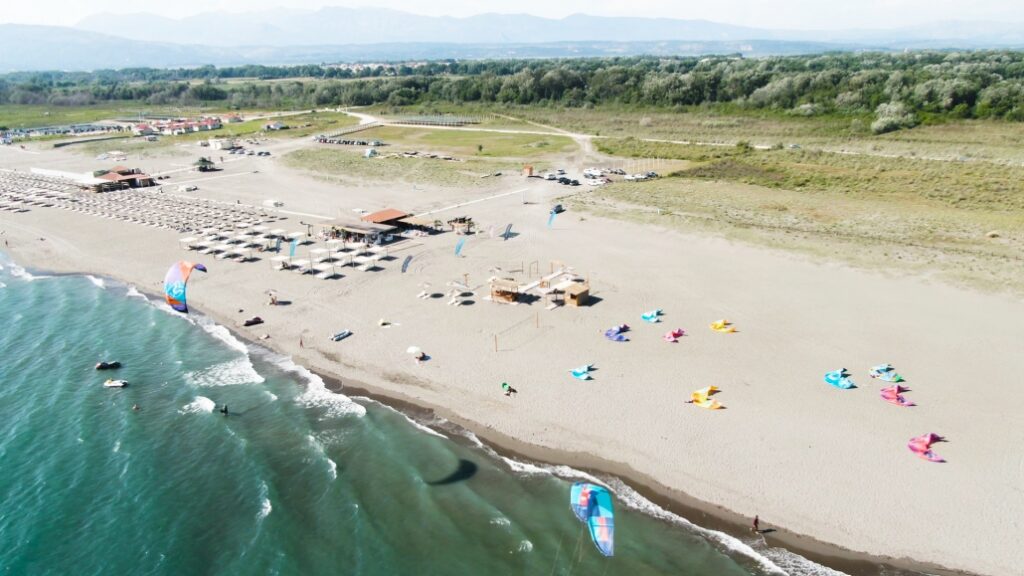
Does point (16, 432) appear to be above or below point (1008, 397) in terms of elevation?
above

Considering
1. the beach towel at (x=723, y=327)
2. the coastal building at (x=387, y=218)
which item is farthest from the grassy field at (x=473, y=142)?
the beach towel at (x=723, y=327)

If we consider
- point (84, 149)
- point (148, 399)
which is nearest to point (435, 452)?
point (148, 399)

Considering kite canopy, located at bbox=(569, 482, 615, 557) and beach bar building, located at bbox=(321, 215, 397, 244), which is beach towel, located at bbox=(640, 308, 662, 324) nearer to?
kite canopy, located at bbox=(569, 482, 615, 557)

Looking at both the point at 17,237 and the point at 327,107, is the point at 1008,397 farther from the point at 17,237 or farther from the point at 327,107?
the point at 327,107

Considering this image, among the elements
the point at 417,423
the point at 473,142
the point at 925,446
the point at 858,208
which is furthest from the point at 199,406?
the point at 473,142

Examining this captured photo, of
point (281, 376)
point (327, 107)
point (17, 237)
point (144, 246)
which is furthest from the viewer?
point (327, 107)

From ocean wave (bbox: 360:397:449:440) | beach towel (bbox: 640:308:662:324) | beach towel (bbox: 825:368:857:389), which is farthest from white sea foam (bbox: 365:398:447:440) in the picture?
beach towel (bbox: 825:368:857:389)

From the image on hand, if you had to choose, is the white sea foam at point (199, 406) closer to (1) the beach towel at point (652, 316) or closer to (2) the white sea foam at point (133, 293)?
(2) the white sea foam at point (133, 293)
